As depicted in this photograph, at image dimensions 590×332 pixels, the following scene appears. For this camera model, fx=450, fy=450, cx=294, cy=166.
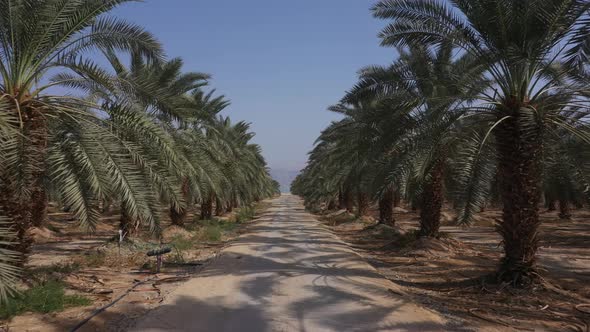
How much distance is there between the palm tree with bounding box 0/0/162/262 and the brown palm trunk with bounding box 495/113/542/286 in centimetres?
792

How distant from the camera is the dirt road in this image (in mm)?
6340

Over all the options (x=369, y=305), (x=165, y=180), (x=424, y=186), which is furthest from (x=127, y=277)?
(x=424, y=186)

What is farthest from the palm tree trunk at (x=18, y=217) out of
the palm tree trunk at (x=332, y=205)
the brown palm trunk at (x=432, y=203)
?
the palm tree trunk at (x=332, y=205)

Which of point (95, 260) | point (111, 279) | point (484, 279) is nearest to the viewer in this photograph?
point (484, 279)

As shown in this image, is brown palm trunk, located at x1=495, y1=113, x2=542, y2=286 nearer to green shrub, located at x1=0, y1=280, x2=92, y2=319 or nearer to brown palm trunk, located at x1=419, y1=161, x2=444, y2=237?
brown palm trunk, located at x1=419, y1=161, x2=444, y2=237

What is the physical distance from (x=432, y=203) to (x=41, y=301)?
11877 millimetres

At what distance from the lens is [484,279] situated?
915 centimetres

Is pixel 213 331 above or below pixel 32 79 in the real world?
below

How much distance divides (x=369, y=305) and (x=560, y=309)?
309 cm

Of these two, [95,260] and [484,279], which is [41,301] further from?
[484,279]

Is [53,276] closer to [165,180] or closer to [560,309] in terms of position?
[165,180]

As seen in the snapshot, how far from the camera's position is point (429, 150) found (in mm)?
9750

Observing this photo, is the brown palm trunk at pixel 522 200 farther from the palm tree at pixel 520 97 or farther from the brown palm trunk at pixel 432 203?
the brown palm trunk at pixel 432 203

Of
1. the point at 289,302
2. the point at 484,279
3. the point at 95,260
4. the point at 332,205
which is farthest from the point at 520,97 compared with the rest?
the point at 332,205
